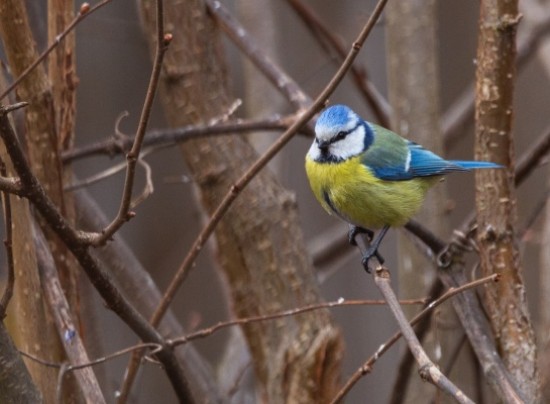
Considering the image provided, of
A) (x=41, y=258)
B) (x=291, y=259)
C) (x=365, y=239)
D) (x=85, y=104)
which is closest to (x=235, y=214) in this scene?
(x=291, y=259)

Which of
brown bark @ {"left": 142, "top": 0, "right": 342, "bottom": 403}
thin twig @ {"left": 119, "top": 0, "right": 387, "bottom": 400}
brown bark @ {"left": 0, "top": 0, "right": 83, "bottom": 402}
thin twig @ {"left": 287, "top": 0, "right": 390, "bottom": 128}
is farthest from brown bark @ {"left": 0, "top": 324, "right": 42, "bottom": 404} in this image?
thin twig @ {"left": 287, "top": 0, "right": 390, "bottom": 128}

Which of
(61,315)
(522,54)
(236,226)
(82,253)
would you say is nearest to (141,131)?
(82,253)

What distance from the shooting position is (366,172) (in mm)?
2426

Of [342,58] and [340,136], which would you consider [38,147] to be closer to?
[340,136]

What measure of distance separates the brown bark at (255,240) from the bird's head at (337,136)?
0.16 meters

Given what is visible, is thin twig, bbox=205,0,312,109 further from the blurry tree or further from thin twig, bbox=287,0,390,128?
thin twig, bbox=287,0,390,128

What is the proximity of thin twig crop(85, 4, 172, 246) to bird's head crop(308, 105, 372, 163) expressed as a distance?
1013mm

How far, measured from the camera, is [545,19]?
317 centimetres

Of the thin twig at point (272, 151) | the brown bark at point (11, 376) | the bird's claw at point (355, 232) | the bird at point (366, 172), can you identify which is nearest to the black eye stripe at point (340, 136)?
the bird at point (366, 172)

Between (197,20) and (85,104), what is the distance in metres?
3.04

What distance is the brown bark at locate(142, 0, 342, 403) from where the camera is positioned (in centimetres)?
239

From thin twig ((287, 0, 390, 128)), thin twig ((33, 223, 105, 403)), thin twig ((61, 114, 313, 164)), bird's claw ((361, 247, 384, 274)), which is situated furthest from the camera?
thin twig ((287, 0, 390, 128))

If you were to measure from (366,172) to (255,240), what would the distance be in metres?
0.36

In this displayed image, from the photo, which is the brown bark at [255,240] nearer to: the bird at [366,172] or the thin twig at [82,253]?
the bird at [366,172]
